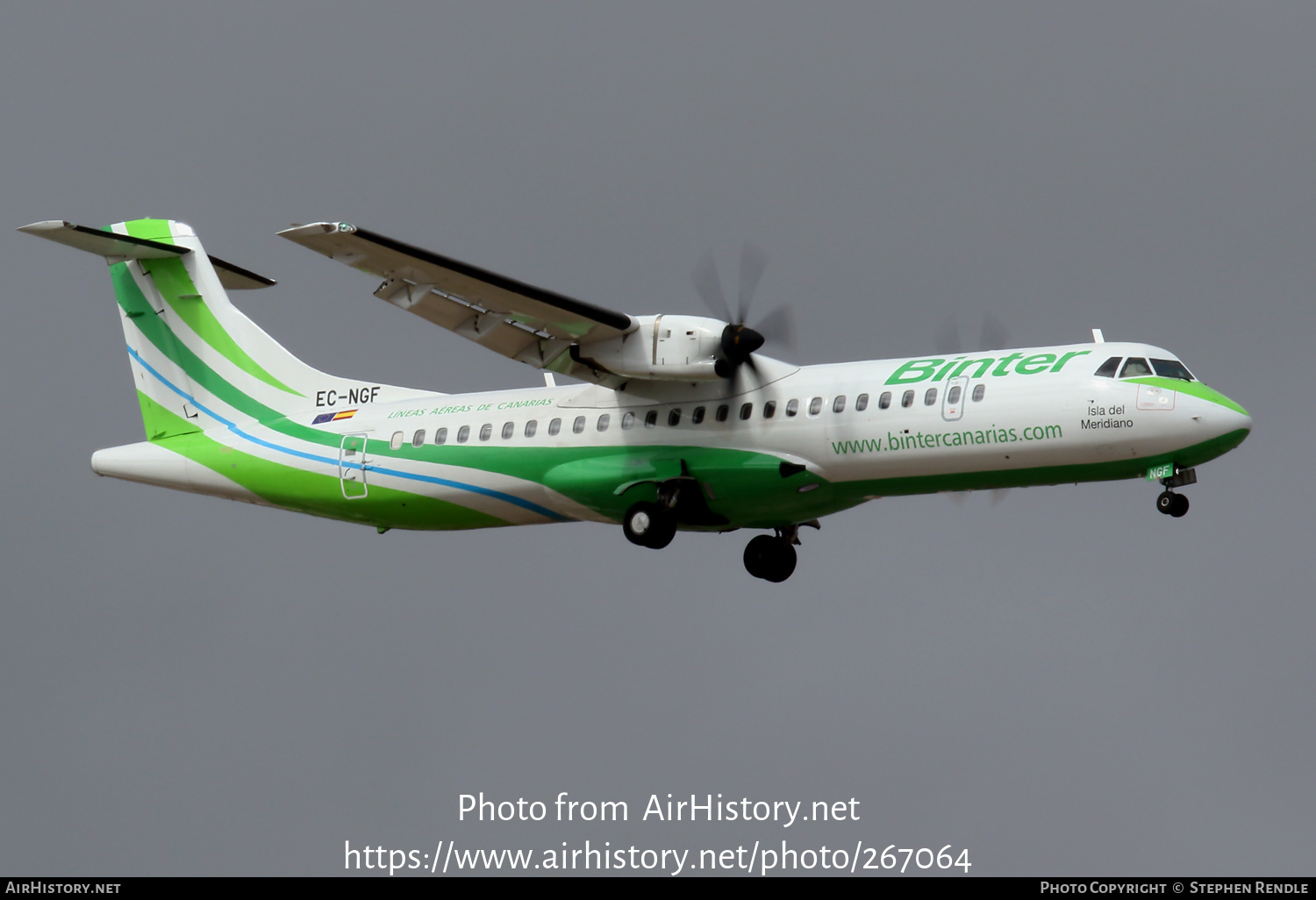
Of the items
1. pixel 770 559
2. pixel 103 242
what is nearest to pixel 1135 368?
pixel 770 559

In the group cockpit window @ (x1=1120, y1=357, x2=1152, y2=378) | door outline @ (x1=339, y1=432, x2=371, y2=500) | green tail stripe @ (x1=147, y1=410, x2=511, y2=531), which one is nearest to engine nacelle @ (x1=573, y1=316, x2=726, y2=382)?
green tail stripe @ (x1=147, y1=410, x2=511, y2=531)

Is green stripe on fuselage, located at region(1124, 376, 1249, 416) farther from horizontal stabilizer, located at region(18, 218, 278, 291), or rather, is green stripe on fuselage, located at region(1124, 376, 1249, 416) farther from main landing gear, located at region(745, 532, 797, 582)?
horizontal stabilizer, located at region(18, 218, 278, 291)

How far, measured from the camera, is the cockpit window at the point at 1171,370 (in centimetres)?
1839

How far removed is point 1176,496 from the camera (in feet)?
59.4

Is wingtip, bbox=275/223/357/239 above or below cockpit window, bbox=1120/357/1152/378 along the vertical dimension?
above

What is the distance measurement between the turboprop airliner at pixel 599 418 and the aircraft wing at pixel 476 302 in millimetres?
33

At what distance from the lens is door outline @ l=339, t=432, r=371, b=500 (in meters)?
22.1

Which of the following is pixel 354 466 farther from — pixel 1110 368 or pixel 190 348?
pixel 1110 368

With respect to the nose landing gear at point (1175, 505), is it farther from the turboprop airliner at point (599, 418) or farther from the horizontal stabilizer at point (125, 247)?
the horizontal stabilizer at point (125, 247)

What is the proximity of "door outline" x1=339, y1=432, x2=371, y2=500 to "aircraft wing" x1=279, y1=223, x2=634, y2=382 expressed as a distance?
2.53 metres

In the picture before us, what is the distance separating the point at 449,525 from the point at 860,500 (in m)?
5.43

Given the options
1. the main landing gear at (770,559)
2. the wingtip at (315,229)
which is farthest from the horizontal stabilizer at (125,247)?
the main landing gear at (770,559)

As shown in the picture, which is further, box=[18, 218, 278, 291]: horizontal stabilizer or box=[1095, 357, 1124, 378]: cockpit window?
box=[18, 218, 278, 291]: horizontal stabilizer

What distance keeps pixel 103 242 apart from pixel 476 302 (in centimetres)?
596
